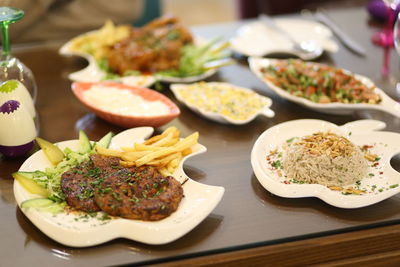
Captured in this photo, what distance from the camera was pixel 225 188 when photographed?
147cm

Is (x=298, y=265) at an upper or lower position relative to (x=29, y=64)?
lower

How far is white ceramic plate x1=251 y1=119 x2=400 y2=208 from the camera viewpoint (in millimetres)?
1354

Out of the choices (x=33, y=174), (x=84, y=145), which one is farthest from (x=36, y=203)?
(x=84, y=145)

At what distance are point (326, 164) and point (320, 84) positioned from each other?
1.75ft

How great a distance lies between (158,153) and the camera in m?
1.45

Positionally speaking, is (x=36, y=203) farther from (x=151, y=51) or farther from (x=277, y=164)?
(x=151, y=51)

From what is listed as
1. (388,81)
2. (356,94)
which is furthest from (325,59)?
(356,94)

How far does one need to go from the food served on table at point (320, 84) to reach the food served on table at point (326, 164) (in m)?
0.35

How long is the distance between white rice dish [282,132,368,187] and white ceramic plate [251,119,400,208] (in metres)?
0.03

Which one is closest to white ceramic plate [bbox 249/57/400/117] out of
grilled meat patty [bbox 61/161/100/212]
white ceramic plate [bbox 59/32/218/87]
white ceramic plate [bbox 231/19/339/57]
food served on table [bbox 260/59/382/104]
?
food served on table [bbox 260/59/382/104]

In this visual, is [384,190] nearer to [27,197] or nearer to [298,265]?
[298,265]

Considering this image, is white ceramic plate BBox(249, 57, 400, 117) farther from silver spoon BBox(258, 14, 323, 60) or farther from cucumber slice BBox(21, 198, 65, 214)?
cucumber slice BBox(21, 198, 65, 214)

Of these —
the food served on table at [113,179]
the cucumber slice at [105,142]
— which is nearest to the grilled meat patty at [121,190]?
the food served on table at [113,179]

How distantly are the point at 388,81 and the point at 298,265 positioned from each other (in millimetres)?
1018
